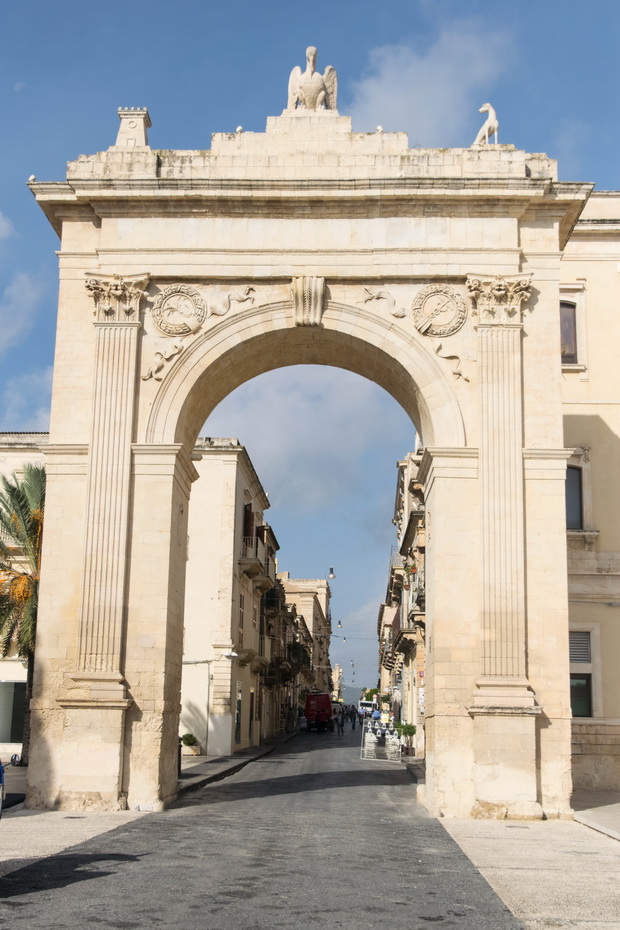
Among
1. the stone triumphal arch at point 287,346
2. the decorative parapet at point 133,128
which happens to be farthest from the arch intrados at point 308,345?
the decorative parapet at point 133,128

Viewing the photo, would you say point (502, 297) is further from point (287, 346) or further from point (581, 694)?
point (581, 694)

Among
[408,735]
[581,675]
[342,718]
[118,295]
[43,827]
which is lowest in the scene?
[342,718]

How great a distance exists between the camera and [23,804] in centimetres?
1858

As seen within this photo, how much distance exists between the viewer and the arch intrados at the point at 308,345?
65.3 ft

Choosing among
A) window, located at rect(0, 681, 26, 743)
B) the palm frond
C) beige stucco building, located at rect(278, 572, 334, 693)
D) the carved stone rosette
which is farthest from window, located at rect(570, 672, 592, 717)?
beige stucco building, located at rect(278, 572, 334, 693)

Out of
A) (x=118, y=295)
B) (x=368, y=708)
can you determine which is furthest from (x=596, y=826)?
(x=368, y=708)

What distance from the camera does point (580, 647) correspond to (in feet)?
83.3

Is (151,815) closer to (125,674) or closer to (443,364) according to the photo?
(125,674)

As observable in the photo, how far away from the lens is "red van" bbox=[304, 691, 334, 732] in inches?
2886

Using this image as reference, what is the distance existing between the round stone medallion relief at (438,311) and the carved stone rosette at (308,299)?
70.6 inches

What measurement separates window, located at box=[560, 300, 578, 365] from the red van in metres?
50.7

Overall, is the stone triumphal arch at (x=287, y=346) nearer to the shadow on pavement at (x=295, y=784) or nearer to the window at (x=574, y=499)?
the shadow on pavement at (x=295, y=784)

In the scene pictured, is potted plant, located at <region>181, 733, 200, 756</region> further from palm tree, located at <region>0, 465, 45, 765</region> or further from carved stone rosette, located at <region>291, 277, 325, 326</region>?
carved stone rosette, located at <region>291, 277, 325, 326</region>

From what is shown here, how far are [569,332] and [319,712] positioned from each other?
5106 cm
